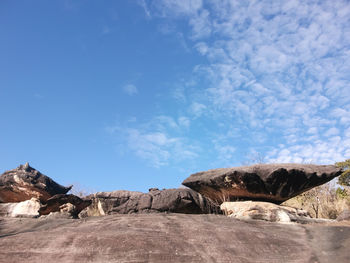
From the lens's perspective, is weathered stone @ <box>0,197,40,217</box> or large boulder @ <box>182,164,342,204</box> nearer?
large boulder @ <box>182,164,342,204</box>

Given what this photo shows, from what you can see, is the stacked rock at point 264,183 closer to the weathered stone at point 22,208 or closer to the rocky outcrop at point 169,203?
the rocky outcrop at point 169,203

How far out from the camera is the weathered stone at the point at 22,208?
12.3 m

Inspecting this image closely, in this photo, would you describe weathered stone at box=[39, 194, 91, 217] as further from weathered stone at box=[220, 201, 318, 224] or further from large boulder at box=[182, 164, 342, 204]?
weathered stone at box=[220, 201, 318, 224]

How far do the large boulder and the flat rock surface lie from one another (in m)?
1.73

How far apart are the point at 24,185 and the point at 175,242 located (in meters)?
10.3

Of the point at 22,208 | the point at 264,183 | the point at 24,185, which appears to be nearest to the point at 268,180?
the point at 264,183

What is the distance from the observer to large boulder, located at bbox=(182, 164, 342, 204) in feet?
24.9

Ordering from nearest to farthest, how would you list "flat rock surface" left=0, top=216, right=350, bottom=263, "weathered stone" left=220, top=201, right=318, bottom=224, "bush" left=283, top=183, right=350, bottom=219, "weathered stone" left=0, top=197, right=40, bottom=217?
"flat rock surface" left=0, top=216, right=350, bottom=263
"weathered stone" left=220, top=201, right=318, bottom=224
"bush" left=283, top=183, right=350, bottom=219
"weathered stone" left=0, top=197, right=40, bottom=217

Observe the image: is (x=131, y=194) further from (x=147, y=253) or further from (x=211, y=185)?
(x=147, y=253)

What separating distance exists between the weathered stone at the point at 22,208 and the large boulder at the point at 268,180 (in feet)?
25.1

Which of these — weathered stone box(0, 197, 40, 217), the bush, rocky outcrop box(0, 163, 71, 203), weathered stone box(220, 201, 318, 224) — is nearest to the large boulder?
weathered stone box(220, 201, 318, 224)

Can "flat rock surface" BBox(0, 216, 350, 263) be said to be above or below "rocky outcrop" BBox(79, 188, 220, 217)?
below

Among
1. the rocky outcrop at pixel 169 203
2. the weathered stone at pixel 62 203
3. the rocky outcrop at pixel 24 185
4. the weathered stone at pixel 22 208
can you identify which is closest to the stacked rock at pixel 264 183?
the rocky outcrop at pixel 169 203

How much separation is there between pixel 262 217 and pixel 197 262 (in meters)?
3.28
